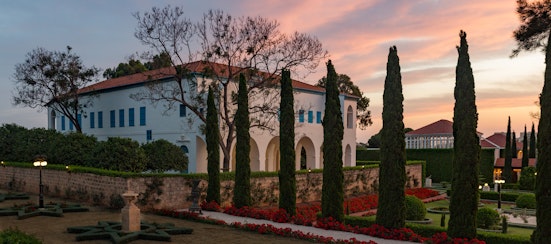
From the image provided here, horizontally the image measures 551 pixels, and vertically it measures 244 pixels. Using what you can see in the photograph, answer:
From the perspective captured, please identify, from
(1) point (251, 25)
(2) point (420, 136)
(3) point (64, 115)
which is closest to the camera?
(1) point (251, 25)

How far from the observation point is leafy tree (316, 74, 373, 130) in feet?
218

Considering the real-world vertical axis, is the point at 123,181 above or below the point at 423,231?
above

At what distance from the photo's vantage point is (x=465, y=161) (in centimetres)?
1455

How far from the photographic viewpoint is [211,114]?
77.8 ft

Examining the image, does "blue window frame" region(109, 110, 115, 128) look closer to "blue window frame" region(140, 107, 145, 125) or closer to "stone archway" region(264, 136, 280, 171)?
"blue window frame" region(140, 107, 145, 125)

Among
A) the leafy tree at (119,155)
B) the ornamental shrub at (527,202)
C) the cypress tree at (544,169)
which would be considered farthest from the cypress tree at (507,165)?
the cypress tree at (544,169)

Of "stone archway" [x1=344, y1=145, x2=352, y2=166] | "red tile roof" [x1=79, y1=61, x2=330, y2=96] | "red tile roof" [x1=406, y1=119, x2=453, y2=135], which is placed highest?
"red tile roof" [x1=79, y1=61, x2=330, y2=96]

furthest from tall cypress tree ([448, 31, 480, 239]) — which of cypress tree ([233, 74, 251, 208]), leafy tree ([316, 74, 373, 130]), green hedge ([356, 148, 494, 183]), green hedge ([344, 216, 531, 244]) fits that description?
leafy tree ([316, 74, 373, 130])

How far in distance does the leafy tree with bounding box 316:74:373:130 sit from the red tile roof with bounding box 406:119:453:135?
1248 centimetres

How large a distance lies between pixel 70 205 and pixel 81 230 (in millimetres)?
6593

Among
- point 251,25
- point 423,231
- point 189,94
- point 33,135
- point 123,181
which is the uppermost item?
point 251,25

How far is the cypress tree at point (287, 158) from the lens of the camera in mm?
19719

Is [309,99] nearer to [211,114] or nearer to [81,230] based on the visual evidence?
[211,114]

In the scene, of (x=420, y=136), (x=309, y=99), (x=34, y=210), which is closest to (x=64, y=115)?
(x=309, y=99)
